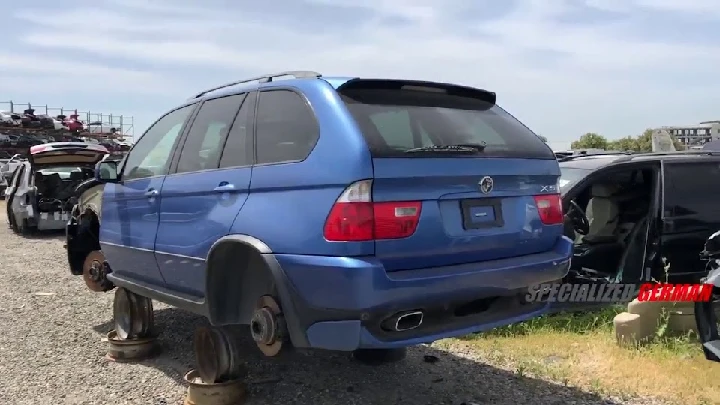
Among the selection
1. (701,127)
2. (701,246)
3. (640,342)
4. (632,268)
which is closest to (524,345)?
(640,342)

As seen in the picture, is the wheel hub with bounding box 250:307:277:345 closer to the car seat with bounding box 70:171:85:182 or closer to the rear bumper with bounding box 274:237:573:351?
the rear bumper with bounding box 274:237:573:351

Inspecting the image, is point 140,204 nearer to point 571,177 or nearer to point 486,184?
point 486,184

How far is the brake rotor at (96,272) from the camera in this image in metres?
5.66

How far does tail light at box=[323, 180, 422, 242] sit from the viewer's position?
2998 millimetres

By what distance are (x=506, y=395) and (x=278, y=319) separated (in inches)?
71.8

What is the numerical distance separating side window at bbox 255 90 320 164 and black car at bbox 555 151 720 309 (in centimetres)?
315

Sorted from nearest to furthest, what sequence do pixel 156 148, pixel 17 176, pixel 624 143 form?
1. pixel 156 148
2. pixel 17 176
3. pixel 624 143

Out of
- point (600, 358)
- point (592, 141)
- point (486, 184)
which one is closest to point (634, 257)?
point (600, 358)

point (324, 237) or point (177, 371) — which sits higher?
point (324, 237)

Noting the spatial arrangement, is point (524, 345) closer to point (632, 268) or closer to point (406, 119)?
point (632, 268)

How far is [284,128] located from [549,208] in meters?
1.60

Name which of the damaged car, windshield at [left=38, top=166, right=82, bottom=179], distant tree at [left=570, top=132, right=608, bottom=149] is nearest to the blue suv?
the damaged car

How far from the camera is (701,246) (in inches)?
232

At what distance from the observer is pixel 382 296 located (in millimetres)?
2996
